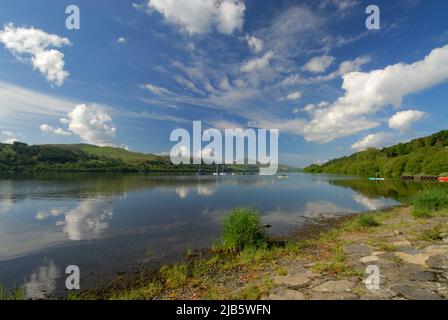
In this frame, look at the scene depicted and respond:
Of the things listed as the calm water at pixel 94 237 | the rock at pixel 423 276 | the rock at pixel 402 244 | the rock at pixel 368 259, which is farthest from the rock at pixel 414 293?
the calm water at pixel 94 237

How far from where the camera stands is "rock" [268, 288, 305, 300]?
263 inches

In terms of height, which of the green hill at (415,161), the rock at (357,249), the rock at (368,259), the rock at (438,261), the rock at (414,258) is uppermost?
the green hill at (415,161)

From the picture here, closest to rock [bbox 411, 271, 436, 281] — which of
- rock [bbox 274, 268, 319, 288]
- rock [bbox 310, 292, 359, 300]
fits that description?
rock [bbox 310, 292, 359, 300]

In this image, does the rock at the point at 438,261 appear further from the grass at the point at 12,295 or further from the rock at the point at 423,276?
the grass at the point at 12,295

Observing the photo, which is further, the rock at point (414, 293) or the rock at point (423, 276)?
the rock at point (423, 276)

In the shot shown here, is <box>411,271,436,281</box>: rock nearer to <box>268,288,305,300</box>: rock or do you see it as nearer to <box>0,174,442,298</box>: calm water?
Answer: <box>268,288,305,300</box>: rock

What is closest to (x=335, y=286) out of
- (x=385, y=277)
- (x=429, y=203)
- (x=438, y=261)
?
(x=385, y=277)

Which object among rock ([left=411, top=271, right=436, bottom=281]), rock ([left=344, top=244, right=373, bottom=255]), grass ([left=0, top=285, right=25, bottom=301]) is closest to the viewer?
rock ([left=411, top=271, right=436, bottom=281])

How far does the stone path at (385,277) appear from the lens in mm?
6444

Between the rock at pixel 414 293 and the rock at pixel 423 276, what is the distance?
809 mm

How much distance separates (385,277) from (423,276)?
3.46ft

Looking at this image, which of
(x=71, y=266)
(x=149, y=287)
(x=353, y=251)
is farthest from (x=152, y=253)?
(x=353, y=251)
